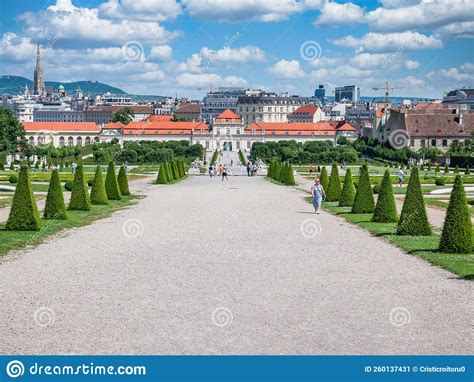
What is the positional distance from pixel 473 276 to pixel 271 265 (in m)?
3.21

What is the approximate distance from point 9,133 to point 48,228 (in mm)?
55101

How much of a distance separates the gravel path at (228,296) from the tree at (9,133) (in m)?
52.7

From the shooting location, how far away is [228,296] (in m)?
10.0

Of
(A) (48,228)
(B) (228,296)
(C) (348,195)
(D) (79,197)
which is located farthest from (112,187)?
(B) (228,296)

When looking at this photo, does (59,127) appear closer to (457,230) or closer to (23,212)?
(23,212)

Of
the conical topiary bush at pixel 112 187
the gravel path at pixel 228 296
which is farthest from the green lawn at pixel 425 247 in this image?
the conical topiary bush at pixel 112 187

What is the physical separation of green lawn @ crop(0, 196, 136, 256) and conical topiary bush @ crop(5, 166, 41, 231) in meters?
0.21

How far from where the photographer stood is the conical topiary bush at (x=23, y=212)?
1684 cm

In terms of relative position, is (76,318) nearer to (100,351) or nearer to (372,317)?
(100,351)

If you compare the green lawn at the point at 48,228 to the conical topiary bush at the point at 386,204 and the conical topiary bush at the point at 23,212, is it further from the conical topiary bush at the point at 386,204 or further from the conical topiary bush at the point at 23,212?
the conical topiary bush at the point at 386,204

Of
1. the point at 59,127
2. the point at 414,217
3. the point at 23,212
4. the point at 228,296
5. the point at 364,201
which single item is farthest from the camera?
the point at 59,127

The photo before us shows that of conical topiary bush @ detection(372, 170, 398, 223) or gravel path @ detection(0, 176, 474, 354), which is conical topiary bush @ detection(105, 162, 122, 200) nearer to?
gravel path @ detection(0, 176, 474, 354)

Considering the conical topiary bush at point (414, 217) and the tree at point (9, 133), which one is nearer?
the conical topiary bush at point (414, 217)
